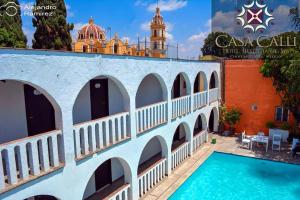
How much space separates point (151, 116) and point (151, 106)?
461 mm

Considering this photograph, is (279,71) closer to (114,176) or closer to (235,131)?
(235,131)

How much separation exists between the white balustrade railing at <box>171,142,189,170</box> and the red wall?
23.3 ft

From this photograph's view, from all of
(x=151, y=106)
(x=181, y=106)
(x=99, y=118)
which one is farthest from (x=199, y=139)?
(x=99, y=118)

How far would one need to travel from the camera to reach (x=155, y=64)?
10.7 metres

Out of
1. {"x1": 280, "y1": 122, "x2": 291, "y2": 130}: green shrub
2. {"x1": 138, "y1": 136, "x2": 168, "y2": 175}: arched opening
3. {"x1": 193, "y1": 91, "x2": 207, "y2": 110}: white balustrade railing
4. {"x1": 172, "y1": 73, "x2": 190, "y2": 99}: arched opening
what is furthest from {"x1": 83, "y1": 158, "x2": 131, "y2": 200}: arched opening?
{"x1": 280, "y1": 122, "x2": 291, "y2": 130}: green shrub

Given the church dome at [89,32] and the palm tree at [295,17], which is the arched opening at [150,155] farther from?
the church dome at [89,32]

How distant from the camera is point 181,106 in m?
13.6

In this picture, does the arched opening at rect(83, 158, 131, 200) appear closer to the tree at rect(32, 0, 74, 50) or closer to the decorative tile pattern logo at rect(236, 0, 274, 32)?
the decorative tile pattern logo at rect(236, 0, 274, 32)

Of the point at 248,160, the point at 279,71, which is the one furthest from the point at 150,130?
the point at 279,71

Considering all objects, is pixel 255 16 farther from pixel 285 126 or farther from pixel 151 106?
pixel 151 106

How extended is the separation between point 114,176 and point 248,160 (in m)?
8.66

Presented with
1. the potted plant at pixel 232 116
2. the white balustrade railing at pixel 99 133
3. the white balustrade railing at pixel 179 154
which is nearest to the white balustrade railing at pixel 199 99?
the white balustrade railing at pixel 179 154

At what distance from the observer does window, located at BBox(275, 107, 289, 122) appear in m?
18.1

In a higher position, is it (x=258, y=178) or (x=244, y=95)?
(x=244, y=95)
